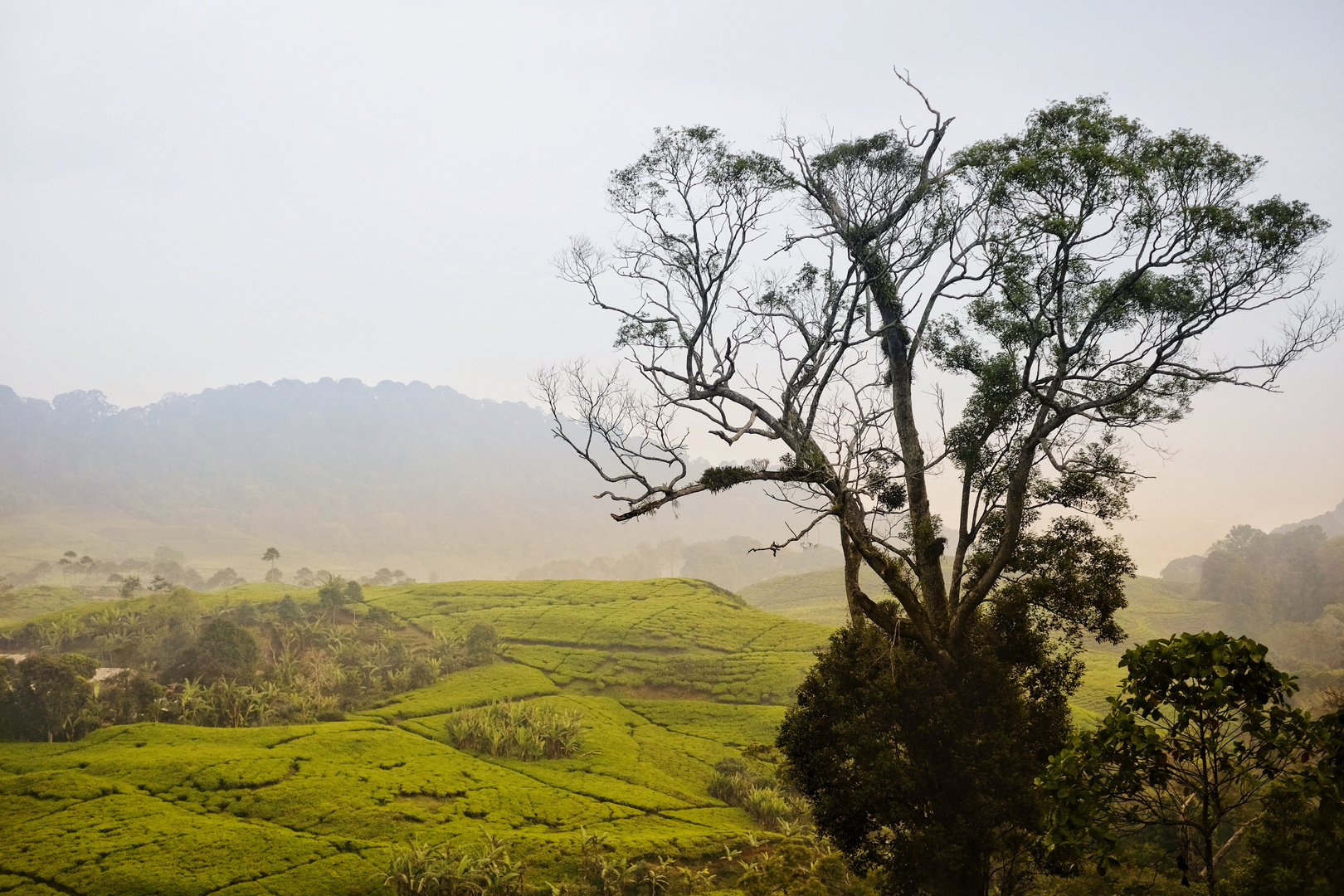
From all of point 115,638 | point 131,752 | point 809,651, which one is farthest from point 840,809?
point 115,638

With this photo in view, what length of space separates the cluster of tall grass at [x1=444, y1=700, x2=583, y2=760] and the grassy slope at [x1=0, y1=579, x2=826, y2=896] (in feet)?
1.54

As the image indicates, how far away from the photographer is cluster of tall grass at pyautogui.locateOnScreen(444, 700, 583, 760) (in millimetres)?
21250

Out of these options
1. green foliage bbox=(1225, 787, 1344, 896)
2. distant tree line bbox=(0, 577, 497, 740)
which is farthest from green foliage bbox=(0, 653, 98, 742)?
green foliage bbox=(1225, 787, 1344, 896)

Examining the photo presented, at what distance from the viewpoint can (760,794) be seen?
1967cm

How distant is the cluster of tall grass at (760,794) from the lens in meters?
18.9

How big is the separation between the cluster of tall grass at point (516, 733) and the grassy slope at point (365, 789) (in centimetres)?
47

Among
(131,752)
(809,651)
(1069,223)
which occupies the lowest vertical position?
(809,651)

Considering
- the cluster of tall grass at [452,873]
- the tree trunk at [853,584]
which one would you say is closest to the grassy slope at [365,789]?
the cluster of tall grass at [452,873]

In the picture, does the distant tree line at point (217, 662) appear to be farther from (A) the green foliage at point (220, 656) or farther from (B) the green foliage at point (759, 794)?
(B) the green foliage at point (759, 794)

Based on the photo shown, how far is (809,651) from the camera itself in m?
35.0

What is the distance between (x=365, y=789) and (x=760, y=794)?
31.9ft

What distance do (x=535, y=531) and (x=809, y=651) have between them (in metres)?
170

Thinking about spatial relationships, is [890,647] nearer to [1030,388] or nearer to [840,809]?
[840,809]

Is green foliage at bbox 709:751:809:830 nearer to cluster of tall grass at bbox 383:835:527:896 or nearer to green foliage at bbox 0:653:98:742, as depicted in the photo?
cluster of tall grass at bbox 383:835:527:896
